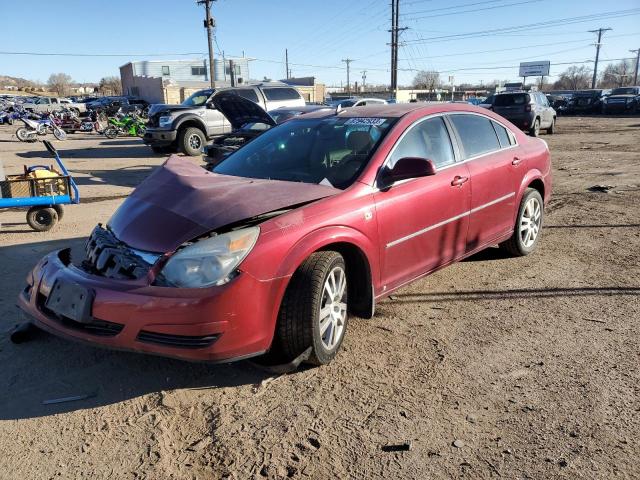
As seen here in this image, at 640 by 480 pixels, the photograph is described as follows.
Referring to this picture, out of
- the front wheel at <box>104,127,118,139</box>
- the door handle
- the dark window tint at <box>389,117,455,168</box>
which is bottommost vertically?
the front wheel at <box>104,127,118,139</box>

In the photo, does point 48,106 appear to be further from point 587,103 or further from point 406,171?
point 406,171

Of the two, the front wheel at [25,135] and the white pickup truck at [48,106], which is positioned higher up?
the white pickup truck at [48,106]

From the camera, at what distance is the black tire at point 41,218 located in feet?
22.4

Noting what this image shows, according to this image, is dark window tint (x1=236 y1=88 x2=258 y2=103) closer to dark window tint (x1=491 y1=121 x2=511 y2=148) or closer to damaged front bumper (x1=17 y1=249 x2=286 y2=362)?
dark window tint (x1=491 y1=121 x2=511 y2=148)

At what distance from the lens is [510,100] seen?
65.9 feet

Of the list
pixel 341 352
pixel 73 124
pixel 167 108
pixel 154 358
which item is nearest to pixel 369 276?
pixel 341 352

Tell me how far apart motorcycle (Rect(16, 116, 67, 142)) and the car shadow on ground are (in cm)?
2109

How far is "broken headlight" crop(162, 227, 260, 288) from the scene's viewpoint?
2.83 metres

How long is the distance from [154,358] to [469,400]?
6.74ft

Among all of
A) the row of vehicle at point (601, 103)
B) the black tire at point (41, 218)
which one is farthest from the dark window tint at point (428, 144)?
the row of vehicle at point (601, 103)

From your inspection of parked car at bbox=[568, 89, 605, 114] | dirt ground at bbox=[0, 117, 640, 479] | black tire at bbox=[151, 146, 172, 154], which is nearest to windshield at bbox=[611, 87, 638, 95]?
parked car at bbox=[568, 89, 605, 114]

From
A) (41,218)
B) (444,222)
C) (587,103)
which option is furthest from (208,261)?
(587,103)

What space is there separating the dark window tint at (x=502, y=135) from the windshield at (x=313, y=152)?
5.07 feet

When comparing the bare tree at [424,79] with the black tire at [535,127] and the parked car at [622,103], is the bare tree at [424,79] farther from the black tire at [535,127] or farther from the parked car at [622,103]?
the black tire at [535,127]
